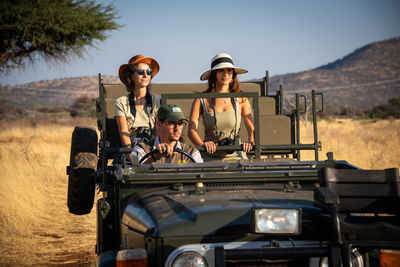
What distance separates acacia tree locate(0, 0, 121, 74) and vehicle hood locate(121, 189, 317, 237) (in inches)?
548

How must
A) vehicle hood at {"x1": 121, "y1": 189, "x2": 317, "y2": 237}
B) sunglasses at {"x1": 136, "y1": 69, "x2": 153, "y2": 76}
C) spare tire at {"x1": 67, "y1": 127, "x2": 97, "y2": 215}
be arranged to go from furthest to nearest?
sunglasses at {"x1": 136, "y1": 69, "x2": 153, "y2": 76}
spare tire at {"x1": 67, "y1": 127, "x2": 97, "y2": 215}
vehicle hood at {"x1": 121, "y1": 189, "x2": 317, "y2": 237}

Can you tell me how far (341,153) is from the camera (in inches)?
517

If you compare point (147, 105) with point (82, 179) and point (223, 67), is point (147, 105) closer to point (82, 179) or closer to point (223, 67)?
point (223, 67)

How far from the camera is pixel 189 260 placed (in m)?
2.66

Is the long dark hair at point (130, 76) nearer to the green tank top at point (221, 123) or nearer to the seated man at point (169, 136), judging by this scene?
the green tank top at point (221, 123)

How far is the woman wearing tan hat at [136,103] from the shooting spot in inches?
227

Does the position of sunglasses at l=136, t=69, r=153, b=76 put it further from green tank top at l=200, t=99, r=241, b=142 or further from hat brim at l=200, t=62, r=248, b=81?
green tank top at l=200, t=99, r=241, b=142

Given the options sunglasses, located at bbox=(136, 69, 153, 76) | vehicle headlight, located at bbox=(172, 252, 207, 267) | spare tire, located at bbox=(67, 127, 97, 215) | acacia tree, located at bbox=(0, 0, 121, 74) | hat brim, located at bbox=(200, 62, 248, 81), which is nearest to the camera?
vehicle headlight, located at bbox=(172, 252, 207, 267)

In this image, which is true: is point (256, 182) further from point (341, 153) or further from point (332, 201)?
point (341, 153)

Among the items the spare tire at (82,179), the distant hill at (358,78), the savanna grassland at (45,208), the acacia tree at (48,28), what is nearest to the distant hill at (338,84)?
the distant hill at (358,78)

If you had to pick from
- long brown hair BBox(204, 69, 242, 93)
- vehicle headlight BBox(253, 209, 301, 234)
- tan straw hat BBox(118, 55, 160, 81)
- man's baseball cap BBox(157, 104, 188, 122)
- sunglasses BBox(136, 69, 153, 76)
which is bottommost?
vehicle headlight BBox(253, 209, 301, 234)

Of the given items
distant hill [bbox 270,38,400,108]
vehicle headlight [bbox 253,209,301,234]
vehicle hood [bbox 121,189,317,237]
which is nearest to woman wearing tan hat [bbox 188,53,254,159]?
vehicle hood [bbox 121,189,317,237]

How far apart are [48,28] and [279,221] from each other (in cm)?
1512

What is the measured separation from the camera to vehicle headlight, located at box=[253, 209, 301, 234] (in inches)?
104
